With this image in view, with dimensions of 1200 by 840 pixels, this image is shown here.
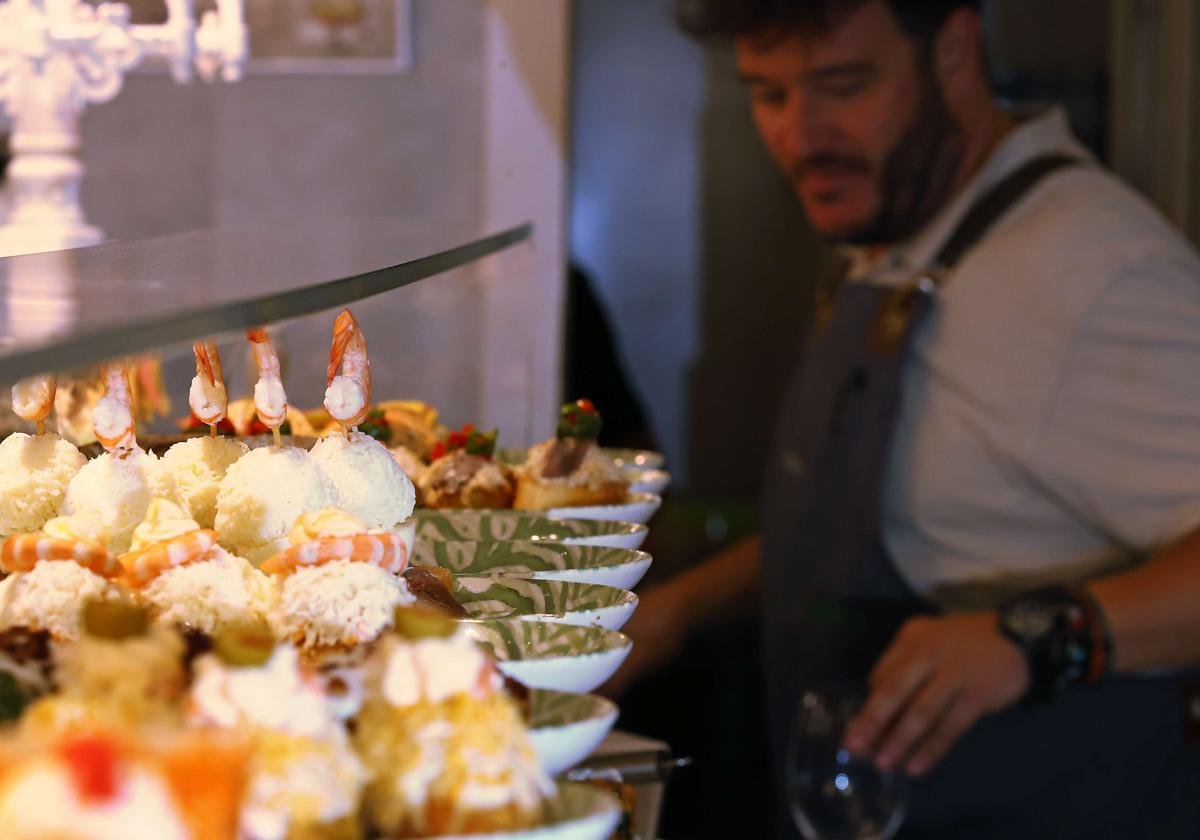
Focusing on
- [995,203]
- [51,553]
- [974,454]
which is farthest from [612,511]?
[995,203]

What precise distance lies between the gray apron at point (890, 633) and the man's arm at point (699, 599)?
19 centimetres

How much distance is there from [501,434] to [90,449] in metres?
1.21

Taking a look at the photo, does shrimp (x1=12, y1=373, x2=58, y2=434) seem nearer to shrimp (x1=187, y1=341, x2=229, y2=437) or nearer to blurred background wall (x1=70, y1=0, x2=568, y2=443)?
shrimp (x1=187, y1=341, x2=229, y2=437)

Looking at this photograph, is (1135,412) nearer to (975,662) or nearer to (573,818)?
(975,662)

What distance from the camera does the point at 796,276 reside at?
5.69m

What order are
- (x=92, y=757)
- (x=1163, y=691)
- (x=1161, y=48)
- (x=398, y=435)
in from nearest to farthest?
(x=92, y=757) < (x=398, y=435) < (x=1163, y=691) < (x=1161, y=48)

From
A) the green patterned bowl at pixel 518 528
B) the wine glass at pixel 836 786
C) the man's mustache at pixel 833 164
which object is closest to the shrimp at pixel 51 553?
the green patterned bowl at pixel 518 528

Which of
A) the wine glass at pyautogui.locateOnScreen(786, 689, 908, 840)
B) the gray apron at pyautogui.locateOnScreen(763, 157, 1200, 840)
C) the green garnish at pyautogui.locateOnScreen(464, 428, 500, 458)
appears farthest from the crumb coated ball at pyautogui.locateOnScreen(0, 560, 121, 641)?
the gray apron at pyautogui.locateOnScreen(763, 157, 1200, 840)

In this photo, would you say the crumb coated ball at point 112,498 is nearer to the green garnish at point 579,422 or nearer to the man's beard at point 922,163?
the green garnish at point 579,422

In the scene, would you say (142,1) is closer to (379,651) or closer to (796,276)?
(379,651)

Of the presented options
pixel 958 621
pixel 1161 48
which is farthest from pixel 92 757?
pixel 1161 48

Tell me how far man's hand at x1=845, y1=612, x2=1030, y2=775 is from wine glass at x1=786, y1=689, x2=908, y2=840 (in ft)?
0.10

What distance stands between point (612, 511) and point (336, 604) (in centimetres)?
68

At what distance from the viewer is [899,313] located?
2516 millimetres
